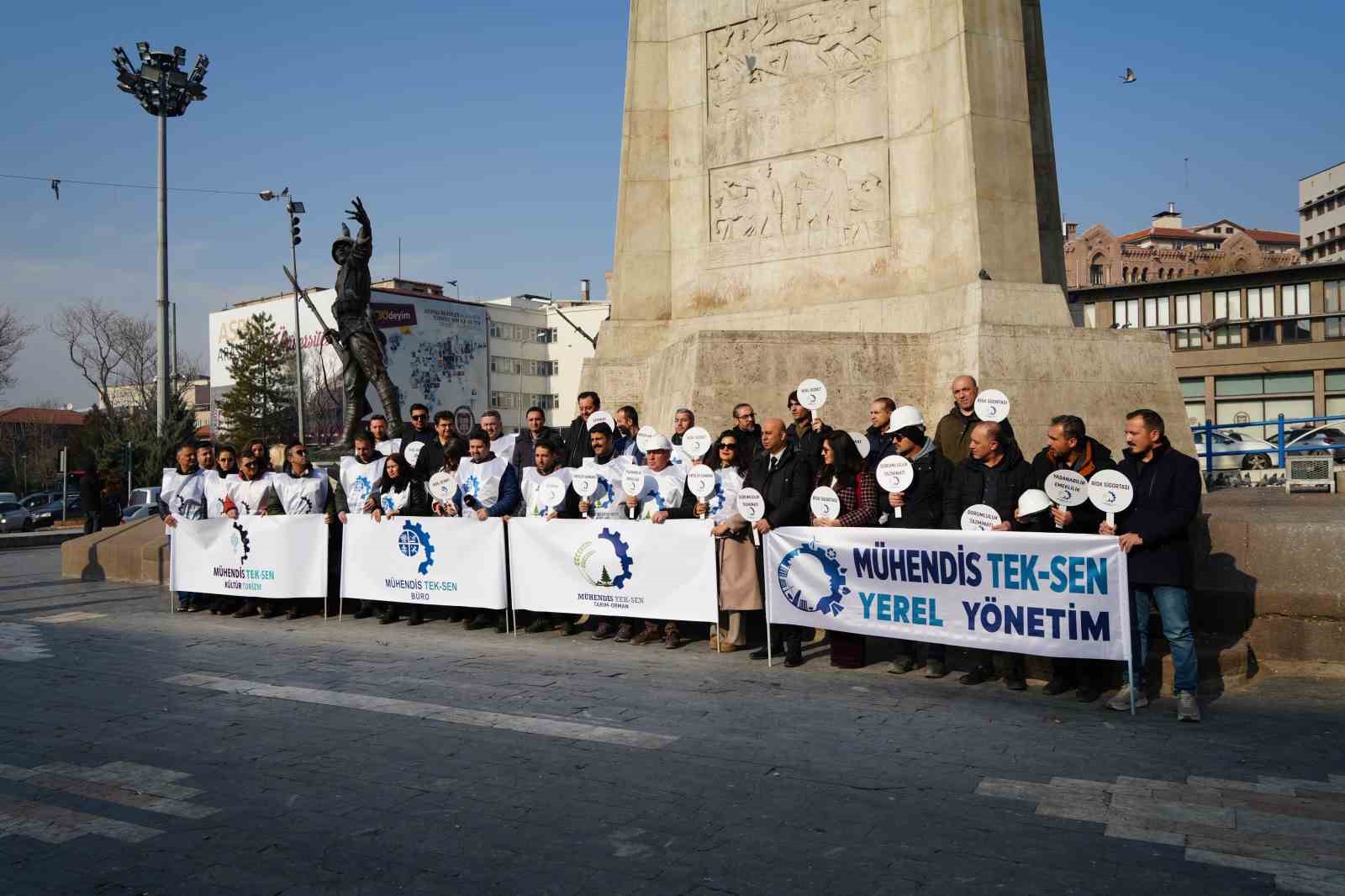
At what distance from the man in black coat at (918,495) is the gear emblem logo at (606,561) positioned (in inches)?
97.9

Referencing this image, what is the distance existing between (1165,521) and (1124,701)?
125 cm

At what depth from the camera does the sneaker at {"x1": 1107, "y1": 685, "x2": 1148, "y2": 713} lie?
7.26m

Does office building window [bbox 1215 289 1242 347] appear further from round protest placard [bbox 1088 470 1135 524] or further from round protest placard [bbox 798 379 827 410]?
round protest placard [bbox 1088 470 1135 524]

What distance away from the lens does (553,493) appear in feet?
34.8

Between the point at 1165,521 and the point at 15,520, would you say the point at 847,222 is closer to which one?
the point at 1165,521

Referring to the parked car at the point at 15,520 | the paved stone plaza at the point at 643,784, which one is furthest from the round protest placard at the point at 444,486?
the parked car at the point at 15,520

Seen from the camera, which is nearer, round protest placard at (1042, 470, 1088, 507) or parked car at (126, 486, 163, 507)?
round protest placard at (1042, 470, 1088, 507)

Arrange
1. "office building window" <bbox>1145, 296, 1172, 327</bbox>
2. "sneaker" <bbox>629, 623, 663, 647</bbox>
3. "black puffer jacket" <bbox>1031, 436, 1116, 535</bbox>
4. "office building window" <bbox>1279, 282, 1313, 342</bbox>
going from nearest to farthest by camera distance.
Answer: "black puffer jacket" <bbox>1031, 436, 1116, 535</bbox> < "sneaker" <bbox>629, 623, 663, 647</bbox> < "office building window" <bbox>1279, 282, 1313, 342</bbox> < "office building window" <bbox>1145, 296, 1172, 327</bbox>

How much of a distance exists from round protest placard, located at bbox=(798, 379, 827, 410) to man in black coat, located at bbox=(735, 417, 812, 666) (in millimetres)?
915

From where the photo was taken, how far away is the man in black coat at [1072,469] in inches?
306

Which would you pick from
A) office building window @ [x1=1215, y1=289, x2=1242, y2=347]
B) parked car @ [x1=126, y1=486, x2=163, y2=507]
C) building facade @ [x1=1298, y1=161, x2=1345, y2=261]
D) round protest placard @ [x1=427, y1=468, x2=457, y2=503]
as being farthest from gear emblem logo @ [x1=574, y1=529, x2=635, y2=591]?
building facade @ [x1=1298, y1=161, x2=1345, y2=261]

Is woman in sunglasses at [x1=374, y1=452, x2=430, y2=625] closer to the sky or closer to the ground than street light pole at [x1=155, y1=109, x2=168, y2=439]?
closer to the ground

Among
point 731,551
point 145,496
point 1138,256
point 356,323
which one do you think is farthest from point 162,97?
point 1138,256

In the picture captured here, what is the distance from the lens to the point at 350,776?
5832mm
